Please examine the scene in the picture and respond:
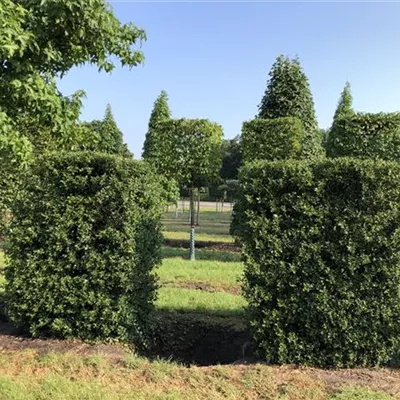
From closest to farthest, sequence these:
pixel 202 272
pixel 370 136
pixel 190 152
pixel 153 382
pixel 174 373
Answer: pixel 153 382
pixel 174 373
pixel 202 272
pixel 370 136
pixel 190 152

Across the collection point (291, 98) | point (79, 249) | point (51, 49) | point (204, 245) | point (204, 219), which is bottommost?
point (204, 245)

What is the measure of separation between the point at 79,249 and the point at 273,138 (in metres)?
7.50

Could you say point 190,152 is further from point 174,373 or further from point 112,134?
point 112,134

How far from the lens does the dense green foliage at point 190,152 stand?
39.5ft

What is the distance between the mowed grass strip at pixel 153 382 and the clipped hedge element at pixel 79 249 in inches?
25.1

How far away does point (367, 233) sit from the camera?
4230 mm

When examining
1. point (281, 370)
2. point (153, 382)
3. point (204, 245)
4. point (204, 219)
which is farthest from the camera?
point (204, 219)

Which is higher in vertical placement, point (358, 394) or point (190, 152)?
point (190, 152)

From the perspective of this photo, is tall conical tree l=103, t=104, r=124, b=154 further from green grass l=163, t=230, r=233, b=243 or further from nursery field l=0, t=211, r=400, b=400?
nursery field l=0, t=211, r=400, b=400

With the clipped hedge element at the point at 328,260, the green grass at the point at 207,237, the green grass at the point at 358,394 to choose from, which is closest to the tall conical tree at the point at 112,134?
the green grass at the point at 207,237

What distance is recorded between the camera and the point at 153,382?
153 inches

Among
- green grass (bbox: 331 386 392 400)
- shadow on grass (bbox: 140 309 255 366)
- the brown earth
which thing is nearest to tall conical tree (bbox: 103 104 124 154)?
shadow on grass (bbox: 140 309 255 366)

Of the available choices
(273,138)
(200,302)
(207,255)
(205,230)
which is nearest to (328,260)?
(200,302)

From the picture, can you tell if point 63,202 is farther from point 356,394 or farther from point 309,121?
point 309,121
